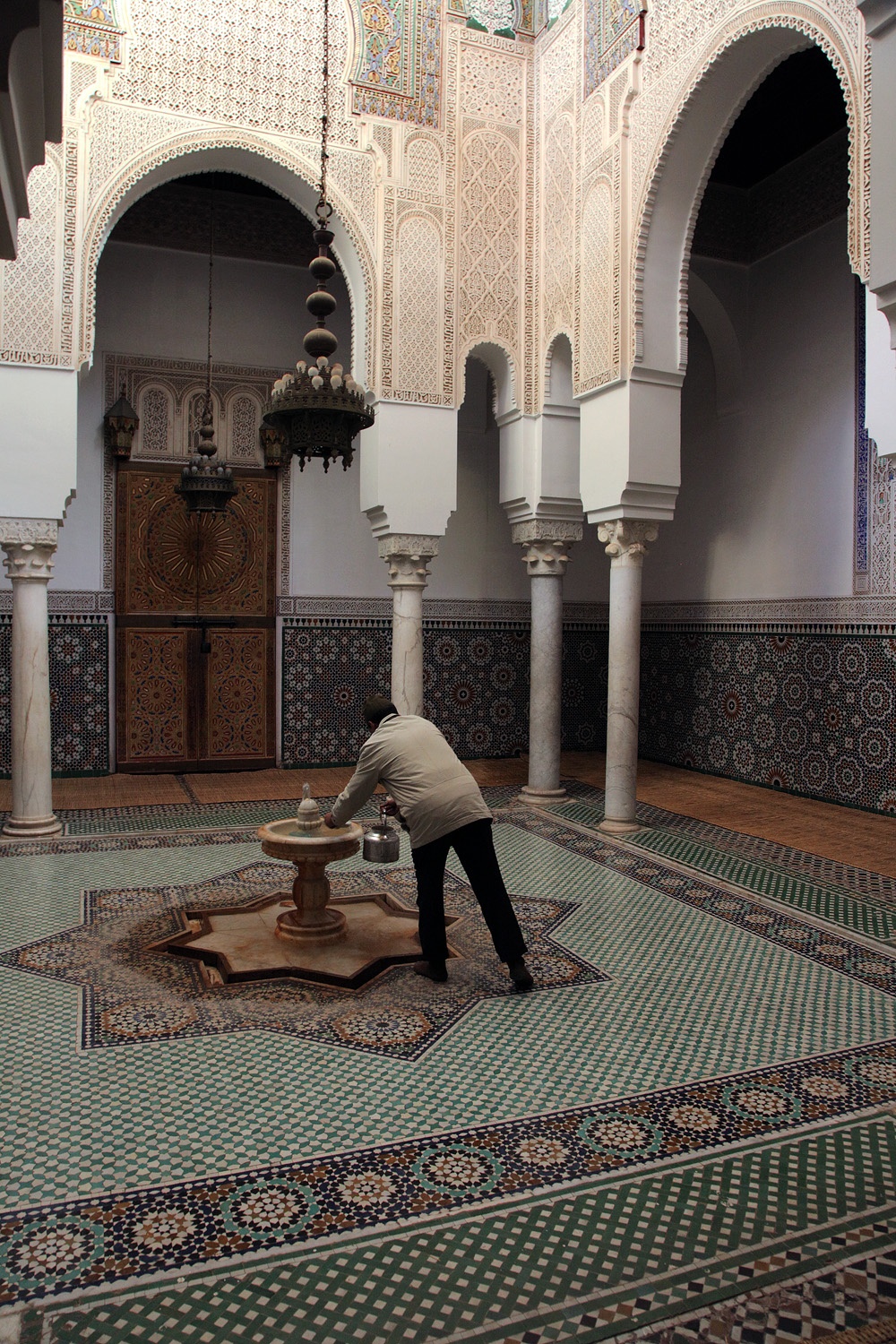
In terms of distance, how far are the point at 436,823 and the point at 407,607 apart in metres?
3.23

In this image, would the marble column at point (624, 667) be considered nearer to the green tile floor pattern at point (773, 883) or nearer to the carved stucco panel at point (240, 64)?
the green tile floor pattern at point (773, 883)

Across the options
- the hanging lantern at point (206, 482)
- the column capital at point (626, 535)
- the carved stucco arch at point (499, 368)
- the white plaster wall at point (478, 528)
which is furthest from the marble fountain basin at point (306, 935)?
the white plaster wall at point (478, 528)

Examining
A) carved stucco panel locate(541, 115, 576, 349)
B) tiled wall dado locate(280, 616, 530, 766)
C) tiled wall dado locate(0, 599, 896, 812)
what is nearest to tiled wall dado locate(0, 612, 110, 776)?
tiled wall dado locate(0, 599, 896, 812)

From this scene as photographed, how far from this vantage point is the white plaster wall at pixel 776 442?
6203 mm

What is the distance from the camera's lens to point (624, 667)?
548 cm

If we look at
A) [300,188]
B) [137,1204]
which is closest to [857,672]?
[300,188]

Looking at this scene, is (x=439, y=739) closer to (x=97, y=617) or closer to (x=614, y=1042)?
(x=614, y=1042)

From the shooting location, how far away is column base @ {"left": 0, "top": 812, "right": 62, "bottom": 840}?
5.08 meters

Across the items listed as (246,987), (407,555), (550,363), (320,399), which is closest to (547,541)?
(407,555)

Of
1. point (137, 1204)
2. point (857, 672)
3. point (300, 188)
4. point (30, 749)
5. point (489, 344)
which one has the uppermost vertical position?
point (300, 188)

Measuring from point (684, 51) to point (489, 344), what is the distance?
6.11 ft

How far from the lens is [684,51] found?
474 centimetres

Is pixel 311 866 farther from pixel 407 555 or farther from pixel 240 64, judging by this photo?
pixel 240 64

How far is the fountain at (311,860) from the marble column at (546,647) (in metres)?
2.94
